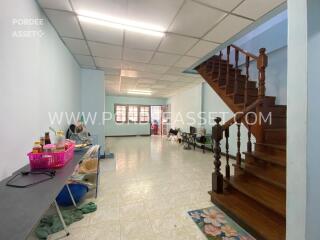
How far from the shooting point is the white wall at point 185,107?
6596 millimetres

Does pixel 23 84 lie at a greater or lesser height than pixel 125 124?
greater

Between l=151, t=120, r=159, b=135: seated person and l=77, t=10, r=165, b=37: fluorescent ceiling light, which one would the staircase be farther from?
l=151, t=120, r=159, b=135: seated person

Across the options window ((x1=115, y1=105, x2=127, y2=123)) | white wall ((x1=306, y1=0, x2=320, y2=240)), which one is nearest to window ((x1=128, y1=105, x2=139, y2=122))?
window ((x1=115, y1=105, x2=127, y2=123))

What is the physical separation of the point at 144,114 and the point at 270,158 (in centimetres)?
897

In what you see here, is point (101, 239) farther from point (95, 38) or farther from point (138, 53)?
point (138, 53)

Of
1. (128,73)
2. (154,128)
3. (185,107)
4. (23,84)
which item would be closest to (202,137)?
(185,107)

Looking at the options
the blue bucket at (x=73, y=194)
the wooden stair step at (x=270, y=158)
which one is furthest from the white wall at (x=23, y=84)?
the wooden stair step at (x=270, y=158)

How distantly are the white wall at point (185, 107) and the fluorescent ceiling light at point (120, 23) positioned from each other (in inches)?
169

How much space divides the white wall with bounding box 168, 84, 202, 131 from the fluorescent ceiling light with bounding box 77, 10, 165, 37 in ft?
14.0

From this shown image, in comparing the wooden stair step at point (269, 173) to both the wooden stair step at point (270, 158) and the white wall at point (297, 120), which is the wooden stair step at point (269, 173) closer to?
the wooden stair step at point (270, 158)

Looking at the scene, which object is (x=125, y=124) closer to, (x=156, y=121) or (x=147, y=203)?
(x=156, y=121)

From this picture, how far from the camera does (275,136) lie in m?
2.38

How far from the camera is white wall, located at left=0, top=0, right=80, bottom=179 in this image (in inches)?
50.8

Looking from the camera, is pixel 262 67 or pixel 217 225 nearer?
pixel 217 225
